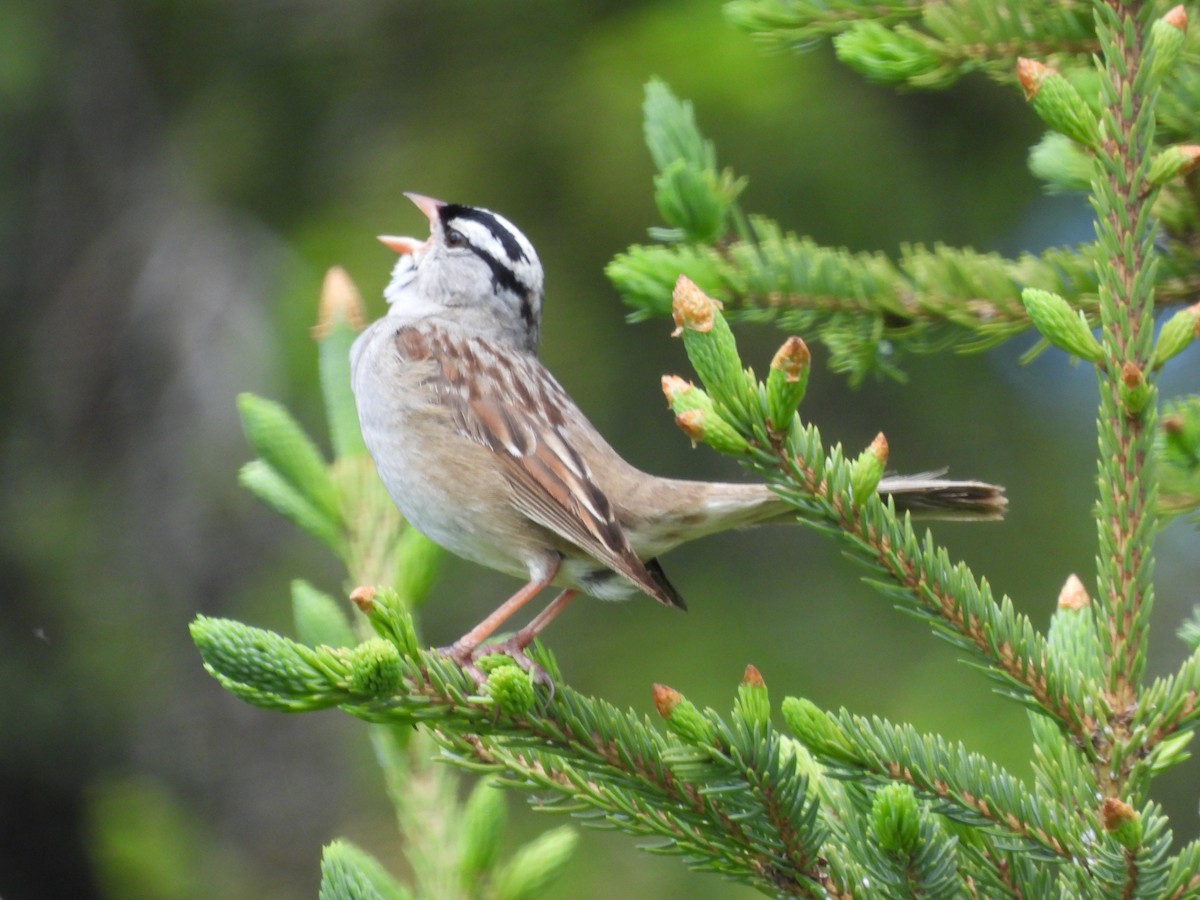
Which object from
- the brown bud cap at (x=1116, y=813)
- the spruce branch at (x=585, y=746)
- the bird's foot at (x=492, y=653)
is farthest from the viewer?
the bird's foot at (x=492, y=653)

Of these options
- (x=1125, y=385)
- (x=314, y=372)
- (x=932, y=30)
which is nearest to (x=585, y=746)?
(x=1125, y=385)

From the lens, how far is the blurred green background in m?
6.07

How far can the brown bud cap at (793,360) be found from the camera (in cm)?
169

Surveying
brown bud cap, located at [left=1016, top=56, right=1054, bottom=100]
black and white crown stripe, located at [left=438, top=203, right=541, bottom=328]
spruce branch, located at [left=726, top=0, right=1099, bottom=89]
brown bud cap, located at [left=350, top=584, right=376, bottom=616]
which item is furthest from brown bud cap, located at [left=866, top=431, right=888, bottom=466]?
black and white crown stripe, located at [left=438, top=203, right=541, bottom=328]

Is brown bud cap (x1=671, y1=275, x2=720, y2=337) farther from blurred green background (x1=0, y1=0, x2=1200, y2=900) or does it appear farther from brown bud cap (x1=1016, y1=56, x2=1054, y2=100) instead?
blurred green background (x1=0, y1=0, x2=1200, y2=900)

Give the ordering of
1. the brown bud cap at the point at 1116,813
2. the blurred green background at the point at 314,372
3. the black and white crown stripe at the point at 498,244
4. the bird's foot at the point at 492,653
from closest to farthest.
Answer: the brown bud cap at the point at 1116,813 < the bird's foot at the point at 492,653 < the black and white crown stripe at the point at 498,244 < the blurred green background at the point at 314,372

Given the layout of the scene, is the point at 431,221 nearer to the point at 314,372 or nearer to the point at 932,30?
the point at 314,372

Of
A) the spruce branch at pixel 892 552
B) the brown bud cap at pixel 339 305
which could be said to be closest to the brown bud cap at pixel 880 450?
the spruce branch at pixel 892 552

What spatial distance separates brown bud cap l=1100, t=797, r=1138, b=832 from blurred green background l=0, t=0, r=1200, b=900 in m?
3.86

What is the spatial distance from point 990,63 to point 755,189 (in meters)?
3.53

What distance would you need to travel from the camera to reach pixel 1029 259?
294 centimetres

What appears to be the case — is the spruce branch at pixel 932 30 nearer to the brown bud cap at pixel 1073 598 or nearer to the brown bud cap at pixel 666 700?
the brown bud cap at pixel 1073 598

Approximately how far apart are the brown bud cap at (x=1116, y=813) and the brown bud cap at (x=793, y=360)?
60 centimetres

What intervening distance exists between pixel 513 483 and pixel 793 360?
6.77 ft
